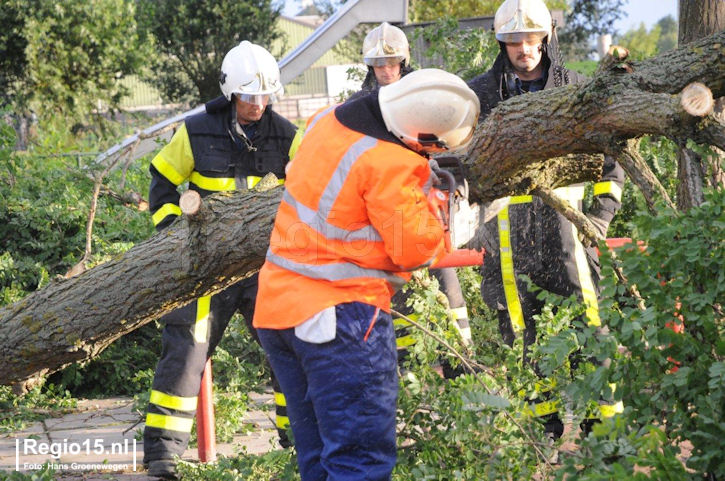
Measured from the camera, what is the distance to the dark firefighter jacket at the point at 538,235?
4.62m

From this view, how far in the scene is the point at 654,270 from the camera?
9.37ft

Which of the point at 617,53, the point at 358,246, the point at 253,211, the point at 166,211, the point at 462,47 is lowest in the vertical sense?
the point at 358,246

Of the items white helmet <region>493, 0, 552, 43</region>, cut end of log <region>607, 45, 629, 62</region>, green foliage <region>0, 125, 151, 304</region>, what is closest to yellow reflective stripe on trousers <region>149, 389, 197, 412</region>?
green foliage <region>0, 125, 151, 304</region>

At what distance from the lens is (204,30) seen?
24938mm

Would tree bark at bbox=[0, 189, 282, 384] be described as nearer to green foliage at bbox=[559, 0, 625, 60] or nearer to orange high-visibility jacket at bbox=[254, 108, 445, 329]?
orange high-visibility jacket at bbox=[254, 108, 445, 329]

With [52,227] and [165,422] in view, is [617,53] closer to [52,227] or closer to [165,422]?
[165,422]

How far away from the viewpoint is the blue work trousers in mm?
2924

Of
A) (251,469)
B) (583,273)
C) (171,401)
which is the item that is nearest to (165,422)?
(171,401)

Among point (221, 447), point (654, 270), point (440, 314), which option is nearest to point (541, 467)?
point (440, 314)

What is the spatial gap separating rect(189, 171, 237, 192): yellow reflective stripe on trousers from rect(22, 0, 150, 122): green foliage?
58.1 feet

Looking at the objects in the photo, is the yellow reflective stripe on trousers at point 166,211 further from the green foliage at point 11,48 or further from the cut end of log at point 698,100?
the green foliage at point 11,48

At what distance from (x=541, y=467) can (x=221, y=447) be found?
6.91ft

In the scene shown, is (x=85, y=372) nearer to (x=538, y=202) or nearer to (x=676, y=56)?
(x=538, y=202)

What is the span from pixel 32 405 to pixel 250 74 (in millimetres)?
2648
